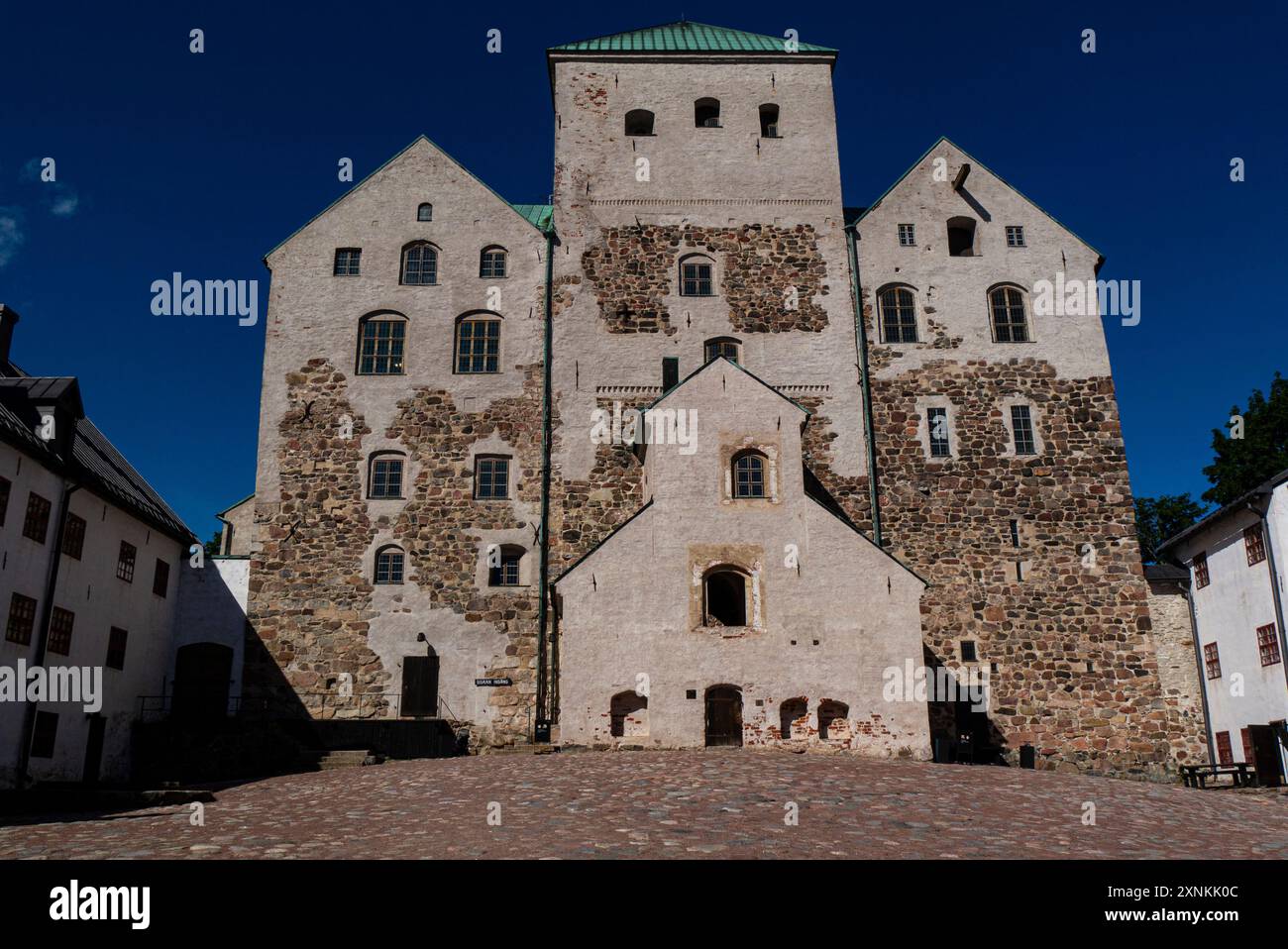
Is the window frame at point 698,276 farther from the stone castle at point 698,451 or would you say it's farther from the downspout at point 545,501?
the downspout at point 545,501

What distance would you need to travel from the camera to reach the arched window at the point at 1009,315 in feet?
101

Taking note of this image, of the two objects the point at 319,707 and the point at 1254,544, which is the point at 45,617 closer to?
the point at 319,707

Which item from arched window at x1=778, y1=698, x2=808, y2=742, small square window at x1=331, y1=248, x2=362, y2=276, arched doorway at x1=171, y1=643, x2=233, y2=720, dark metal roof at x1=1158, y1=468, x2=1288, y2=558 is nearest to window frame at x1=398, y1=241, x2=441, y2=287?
small square window at x1=331, y1=248, x2=362, y2=276

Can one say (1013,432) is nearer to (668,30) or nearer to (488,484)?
(488,484)

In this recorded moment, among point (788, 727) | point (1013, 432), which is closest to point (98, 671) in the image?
point (788, 727)

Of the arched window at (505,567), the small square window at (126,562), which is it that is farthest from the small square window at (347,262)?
the small square window at (126,562)

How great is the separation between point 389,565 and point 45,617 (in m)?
8.64

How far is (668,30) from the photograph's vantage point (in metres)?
35.6

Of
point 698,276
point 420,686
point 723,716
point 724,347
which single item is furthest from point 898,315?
point 420,686

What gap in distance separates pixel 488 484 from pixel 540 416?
99.0 inches

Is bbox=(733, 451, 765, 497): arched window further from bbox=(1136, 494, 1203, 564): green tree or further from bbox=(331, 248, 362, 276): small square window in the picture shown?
bbox=(1136, 494, 1203, 564): green tree

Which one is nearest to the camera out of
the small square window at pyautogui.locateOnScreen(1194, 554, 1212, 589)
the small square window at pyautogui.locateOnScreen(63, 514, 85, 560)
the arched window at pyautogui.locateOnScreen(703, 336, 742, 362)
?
the small square window at pyautogui.locateOnScreen(63, 514, 85, 560)

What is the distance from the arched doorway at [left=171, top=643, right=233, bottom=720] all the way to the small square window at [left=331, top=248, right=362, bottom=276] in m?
11.5

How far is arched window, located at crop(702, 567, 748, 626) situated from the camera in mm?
25109
